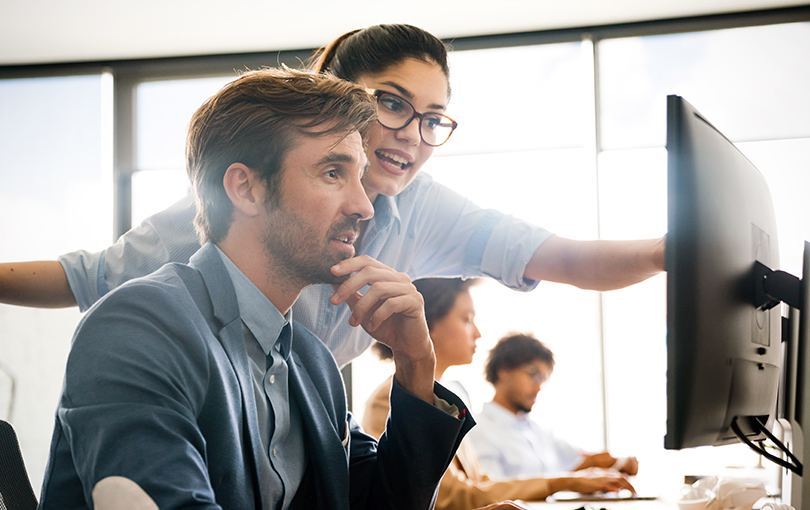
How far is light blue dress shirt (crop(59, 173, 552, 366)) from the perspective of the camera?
143 centimetres

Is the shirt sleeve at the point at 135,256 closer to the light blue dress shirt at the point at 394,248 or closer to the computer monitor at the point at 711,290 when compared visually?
the light blue dress shirt at the point at 394,248

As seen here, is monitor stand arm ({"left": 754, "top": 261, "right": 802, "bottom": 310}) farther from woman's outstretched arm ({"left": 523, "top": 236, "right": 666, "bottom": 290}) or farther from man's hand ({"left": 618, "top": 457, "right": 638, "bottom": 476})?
man's hand ({"left": 618, "top": 457, "right": 638, "bottom": 476})

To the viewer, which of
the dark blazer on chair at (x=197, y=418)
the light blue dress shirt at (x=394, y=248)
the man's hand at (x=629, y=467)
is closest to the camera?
the dark blazer on chair at (x=197, y=418)

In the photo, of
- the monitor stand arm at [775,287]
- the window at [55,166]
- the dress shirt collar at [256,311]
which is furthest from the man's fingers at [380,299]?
the window at [55,166]

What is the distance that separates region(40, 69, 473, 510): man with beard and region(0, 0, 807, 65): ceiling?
2.63 m

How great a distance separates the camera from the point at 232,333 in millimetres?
956

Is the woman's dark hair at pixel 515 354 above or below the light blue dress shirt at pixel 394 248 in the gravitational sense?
below

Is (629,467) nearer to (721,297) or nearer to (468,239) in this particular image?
(468,239)

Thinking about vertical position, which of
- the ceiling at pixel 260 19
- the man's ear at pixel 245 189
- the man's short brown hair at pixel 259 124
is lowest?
the man's ear at pixel 245 189

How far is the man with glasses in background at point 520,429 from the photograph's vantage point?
2752 mm

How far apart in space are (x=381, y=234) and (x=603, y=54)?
280 centimetres

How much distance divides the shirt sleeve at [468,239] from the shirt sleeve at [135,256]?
594 mm

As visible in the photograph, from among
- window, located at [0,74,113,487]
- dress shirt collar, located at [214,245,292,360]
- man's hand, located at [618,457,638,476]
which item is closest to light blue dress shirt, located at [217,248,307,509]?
dress shirt collar, located at [214,245,292,360]

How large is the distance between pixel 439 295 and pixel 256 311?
1.56 metres
